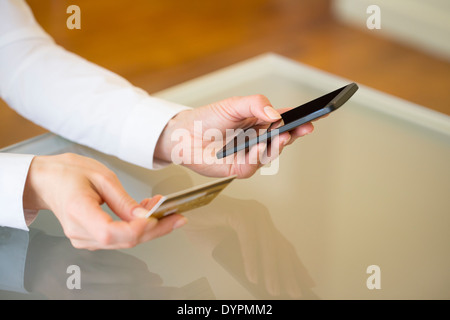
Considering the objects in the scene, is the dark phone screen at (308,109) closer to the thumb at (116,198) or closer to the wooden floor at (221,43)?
the thumb at (116,198)

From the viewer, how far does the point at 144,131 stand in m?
0.92

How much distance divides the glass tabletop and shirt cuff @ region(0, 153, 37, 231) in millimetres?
38

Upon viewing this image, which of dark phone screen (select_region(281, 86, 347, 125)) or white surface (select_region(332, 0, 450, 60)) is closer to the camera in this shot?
dark phone screen (select_region(281, 86, 347, 125))

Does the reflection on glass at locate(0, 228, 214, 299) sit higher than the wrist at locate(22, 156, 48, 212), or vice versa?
the wrist at locate(22, 156, 48, 212)

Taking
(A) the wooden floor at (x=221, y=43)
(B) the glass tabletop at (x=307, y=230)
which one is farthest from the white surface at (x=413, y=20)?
(B) the glass tabletop at (x=307, y=230)

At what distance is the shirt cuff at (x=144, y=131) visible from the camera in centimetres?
91

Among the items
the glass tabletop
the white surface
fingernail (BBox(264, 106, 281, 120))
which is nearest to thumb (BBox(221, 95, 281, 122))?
fingernail (BBox(264, 106, 281, 120))

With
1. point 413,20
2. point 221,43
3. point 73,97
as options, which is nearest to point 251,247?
point 73,97

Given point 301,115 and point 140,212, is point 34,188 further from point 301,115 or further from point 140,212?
point 301,115

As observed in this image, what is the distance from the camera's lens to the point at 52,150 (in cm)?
96

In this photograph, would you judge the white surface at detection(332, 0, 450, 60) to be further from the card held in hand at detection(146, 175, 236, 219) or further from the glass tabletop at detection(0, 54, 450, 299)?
the card held in hand at detection(146, 175, 236, 219)

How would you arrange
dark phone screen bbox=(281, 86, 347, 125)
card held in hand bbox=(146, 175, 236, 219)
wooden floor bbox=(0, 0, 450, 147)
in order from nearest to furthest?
card held in hand bbox=(146, 175, 236, 219) < dark phone screen bbox=(281, 86, 347, 125) < wooden floor bbox=(0, 0, 450, 147)

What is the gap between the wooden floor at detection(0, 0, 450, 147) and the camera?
229 cm

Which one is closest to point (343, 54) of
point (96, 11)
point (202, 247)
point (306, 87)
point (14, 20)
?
point (96, 11)
